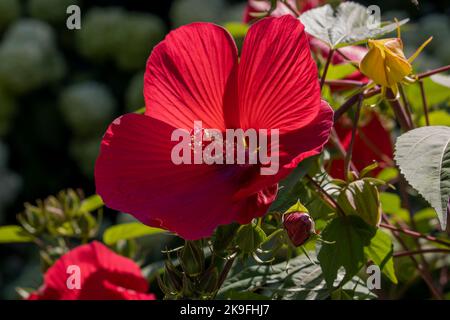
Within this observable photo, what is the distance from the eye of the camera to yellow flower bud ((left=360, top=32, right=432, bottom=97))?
0.32 m

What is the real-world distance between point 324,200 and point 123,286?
16 cm

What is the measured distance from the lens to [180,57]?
325 millimetres

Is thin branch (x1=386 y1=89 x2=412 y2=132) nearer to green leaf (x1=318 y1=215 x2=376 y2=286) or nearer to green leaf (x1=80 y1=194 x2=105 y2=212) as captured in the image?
green leaf (x1=318 y1=215 x2=376 y2=286)

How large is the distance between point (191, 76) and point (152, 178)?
0.16 feet

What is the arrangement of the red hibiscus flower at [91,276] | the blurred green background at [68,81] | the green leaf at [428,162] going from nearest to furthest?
the green leaf at [428,162]
the red hibiscus flower at [91,276]
the blurred green background at [68,81]

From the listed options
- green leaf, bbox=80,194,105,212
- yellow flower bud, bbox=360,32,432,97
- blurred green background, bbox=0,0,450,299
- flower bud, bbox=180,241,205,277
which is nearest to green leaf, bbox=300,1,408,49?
yellow flower bud, bbox=360,32,432,97

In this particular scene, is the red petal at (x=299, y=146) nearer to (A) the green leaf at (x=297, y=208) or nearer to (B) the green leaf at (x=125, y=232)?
(A) the green leaf at (x=297, y=208)

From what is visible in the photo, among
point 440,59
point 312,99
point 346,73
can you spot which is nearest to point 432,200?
point 312,99

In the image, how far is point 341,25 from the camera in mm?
380

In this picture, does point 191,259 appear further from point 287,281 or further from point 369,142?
point 369,142

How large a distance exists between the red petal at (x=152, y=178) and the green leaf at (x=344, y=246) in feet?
0.18

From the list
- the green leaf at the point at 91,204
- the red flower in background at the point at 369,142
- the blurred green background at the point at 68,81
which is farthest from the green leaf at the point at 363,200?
the blurred green background at the point at 68,81

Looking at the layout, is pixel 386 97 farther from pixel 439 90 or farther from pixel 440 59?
pixel 440 59

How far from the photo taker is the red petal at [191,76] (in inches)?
12.6
